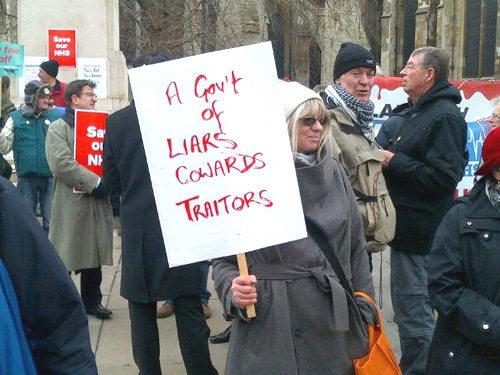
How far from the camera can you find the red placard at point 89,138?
235 inches

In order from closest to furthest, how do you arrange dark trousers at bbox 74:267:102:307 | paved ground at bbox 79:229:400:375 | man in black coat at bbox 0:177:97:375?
man in black coat at bbox 0:177:97:375 < paved ground at bbox 79:229:400:375 < dark trousers at bbox 74:267:102:307

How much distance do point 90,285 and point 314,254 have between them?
364 cm

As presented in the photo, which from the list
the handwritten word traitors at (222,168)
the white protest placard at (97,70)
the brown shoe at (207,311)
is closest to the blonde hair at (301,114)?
the handwritten word traitors at (222,168)

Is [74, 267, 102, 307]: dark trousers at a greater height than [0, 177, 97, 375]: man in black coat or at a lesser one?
lesser

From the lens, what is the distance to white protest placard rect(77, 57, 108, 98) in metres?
11.7

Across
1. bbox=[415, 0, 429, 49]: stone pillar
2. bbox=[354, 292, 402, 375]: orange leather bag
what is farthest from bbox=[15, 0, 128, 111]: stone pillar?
bbox=[415, 0, 429, 49]: stone pillar

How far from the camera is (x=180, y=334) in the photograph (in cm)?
454

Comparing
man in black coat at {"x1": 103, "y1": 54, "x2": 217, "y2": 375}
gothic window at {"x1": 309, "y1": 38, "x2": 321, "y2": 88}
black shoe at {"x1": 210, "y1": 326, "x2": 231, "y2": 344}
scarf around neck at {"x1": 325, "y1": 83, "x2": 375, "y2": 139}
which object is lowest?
black shoe at {"x1": 210, "y1": 326, "x2": 231, "y2": 344}

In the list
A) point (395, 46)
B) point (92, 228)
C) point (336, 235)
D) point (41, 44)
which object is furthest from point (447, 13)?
point (336, 235)

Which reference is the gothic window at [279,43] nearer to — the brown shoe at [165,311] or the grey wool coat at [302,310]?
the brown shoe at [165,311]

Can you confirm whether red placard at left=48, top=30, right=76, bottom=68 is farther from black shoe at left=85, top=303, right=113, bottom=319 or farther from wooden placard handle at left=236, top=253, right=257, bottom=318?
wooden placard handle at left=236, top=253, right=257, bottom=318

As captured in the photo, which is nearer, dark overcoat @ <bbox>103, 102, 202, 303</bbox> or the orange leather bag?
the orange leather bag

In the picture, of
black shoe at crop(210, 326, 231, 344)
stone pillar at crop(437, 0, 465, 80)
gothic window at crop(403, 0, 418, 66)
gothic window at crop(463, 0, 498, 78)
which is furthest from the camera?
gothic window at crop(403, 0, 418, 66)

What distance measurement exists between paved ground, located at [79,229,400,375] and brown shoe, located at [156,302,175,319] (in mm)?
49
